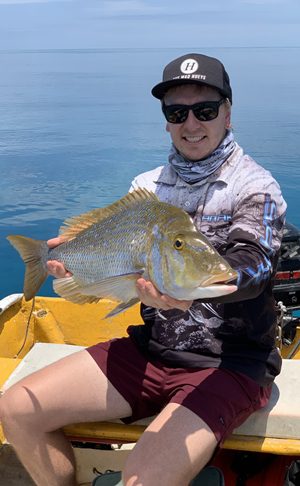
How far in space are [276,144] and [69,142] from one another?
7324 millimetres

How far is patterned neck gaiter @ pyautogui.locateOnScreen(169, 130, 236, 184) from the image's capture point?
256cm

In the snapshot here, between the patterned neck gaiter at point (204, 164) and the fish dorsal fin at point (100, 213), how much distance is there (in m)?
0.42

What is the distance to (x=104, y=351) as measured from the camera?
257cm

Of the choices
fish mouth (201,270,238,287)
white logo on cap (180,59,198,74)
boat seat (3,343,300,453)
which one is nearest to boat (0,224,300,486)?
boat seat (3,343,300,453)

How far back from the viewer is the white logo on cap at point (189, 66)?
8.18 ft

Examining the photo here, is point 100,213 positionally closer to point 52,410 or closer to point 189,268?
point 189,268

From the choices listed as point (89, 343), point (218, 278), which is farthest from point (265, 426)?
point (89, 343)

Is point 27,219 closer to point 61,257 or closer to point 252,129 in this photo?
point 61,257

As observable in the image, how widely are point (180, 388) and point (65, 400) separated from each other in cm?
50

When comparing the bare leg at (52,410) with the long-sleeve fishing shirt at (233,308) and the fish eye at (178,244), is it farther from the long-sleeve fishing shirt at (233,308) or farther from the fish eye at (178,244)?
the fish eye at (178,244)

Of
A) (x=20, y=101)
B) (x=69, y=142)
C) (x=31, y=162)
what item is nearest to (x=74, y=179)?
(x=31, y=162)

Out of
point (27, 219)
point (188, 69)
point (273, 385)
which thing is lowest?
point (27, 219)

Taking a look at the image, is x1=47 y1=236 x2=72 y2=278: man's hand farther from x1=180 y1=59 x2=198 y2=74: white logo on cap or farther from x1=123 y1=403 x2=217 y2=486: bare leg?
x1=180 y1=59 x2=198 y2=74: white logo on cap

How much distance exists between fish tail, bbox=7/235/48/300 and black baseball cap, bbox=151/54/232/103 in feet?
3.04
